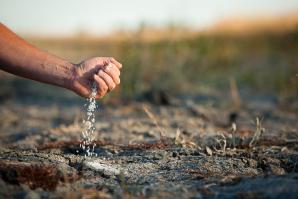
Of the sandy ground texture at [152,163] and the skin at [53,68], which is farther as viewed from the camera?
the skin at [53,68]

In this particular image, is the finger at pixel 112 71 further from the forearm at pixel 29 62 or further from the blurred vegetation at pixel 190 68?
the blurred vegetation at pixel 190 68

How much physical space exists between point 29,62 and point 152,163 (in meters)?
0.94

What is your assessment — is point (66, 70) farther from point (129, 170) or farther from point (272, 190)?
point (272, 190)

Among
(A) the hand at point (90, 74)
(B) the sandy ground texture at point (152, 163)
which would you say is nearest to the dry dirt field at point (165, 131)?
(B) the sandy ground texture at point (152, 163)

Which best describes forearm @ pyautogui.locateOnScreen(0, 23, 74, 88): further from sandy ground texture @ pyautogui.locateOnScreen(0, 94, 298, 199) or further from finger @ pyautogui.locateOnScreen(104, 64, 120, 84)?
sandy ground texture @ pyautogui.locateOnScreen(0, 94, 298, 199)

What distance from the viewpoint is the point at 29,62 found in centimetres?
288

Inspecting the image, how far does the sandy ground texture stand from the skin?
468 millimetres

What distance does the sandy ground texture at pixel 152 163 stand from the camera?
2592 millimetres

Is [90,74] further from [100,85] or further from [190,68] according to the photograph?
[190,68]

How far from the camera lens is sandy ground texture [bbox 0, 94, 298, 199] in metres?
2.59

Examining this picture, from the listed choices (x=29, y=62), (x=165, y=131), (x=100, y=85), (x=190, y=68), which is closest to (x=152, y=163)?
(x=100, y=85)

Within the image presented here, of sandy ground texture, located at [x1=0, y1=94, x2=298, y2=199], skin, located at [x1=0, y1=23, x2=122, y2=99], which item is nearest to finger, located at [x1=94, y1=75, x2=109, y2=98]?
skin, located at [x1=0, y1=23, x2=122, y2=99]

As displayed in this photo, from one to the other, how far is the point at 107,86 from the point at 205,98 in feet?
13.6

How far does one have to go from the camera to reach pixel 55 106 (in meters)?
6.88
